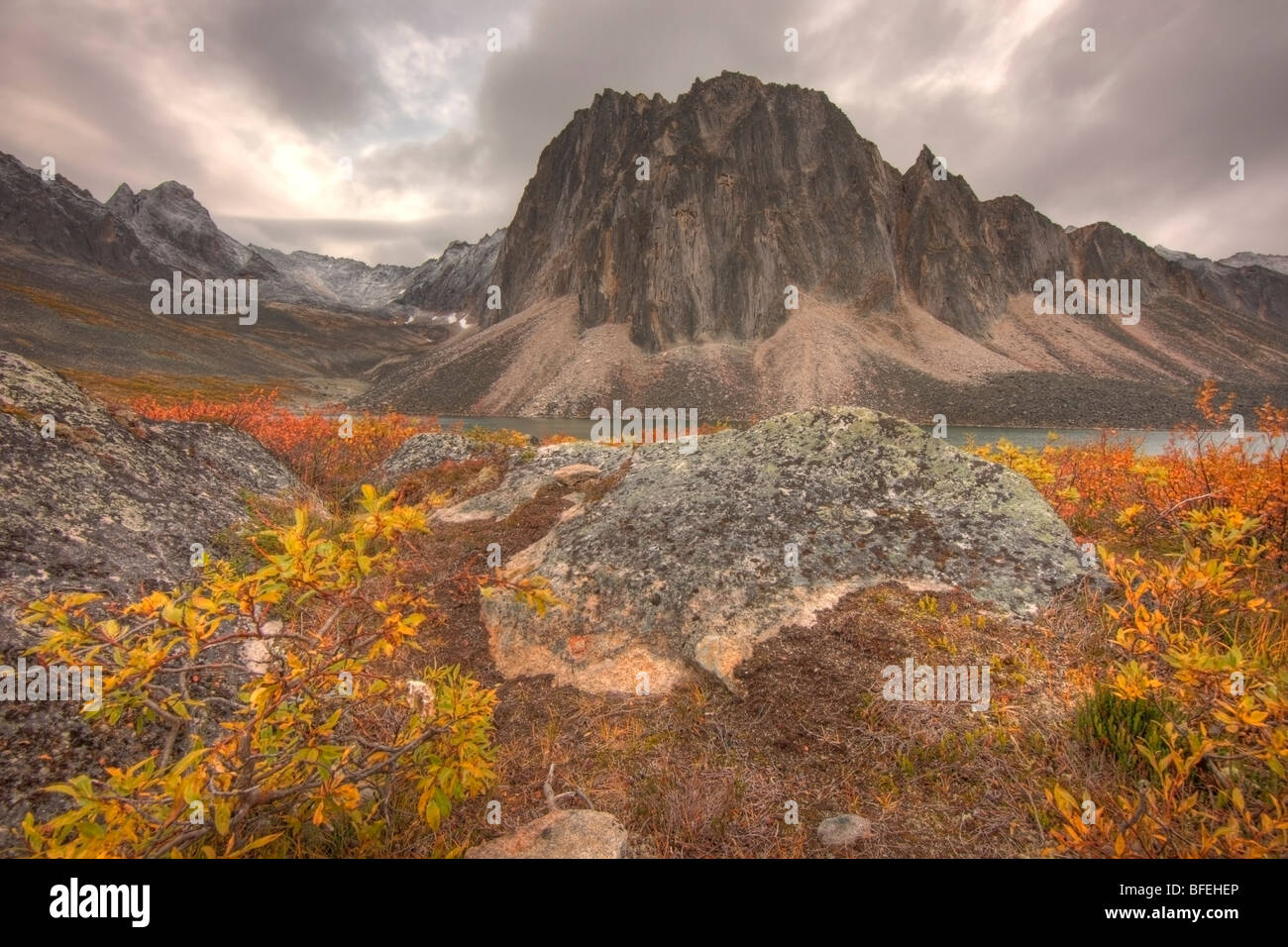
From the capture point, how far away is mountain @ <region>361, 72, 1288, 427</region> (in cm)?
10050

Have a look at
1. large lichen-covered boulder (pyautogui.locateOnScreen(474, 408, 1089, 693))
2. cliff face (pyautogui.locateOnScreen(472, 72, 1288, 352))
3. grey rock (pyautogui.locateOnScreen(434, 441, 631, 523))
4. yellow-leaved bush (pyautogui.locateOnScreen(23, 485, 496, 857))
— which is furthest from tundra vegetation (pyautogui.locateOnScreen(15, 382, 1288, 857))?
cliff face (pyautogui.locateOnScreen(472, 72, 1288, 352))

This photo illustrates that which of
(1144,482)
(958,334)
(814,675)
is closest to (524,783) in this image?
(814,675)

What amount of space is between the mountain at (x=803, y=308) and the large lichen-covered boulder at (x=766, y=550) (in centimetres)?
8983

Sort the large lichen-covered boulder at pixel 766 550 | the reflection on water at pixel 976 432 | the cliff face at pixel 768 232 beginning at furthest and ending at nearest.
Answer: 1. the cliff face at pixel 768 232
2. the reflection on water at pixel 976 432
3. the large lichen-covered boulder at pixel 766 550

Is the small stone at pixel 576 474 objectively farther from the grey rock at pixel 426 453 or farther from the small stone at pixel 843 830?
the small stone at pixel 843 830

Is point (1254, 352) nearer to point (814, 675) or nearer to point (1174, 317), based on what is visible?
point (1174, 317)

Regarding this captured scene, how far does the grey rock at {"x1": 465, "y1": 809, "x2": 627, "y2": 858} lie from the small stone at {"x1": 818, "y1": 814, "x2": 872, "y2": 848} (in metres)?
1.16

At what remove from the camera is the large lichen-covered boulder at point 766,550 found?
533 cm

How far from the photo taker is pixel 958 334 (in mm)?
118062

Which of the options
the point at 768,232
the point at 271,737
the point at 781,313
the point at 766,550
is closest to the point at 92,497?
the point at 271,737

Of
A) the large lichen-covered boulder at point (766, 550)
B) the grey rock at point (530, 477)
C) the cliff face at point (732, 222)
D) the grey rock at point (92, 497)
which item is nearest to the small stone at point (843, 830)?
the large lichen-covered boulder at point (766, 550)

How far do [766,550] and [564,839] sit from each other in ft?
11.8

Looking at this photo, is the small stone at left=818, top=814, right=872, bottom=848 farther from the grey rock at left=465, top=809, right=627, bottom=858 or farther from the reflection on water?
the reflection on water

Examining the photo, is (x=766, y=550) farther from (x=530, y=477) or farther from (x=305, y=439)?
(x=305, y=439)
